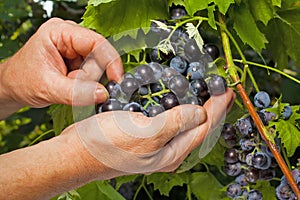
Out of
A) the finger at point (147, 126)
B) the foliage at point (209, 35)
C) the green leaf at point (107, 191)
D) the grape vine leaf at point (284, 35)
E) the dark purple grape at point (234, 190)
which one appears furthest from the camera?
the green leaf at point (107, 191)

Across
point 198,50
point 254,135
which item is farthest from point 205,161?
point 198,50

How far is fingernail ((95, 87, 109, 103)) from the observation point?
3.78ft

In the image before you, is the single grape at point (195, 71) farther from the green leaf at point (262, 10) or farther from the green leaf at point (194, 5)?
the green leaf at point (262, 10)

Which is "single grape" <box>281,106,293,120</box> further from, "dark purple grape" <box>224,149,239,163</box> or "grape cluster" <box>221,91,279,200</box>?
"dark purple grape" <box>224,149,239,163</box>

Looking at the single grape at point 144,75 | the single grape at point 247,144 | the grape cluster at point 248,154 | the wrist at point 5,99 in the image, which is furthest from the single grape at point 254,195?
the wrist at point 5,99

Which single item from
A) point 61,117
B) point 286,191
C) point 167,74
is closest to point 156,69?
point 167,74

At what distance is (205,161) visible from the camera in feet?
5.24

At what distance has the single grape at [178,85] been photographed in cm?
110

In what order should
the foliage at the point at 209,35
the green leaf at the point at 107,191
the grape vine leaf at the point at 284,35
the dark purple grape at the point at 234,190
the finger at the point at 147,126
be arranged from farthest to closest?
the green leaf at the point at 107,191
the grape vine leaf at the point at 284,35
the dark purple grape at the point at 234,190
the foliage at the point at 209,35
the finger at the point at 147,126

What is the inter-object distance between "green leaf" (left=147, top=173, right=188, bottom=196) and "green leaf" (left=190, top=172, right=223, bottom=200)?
0.03 meters

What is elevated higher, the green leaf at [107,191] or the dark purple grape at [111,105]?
the dark purple grape at [111,105]

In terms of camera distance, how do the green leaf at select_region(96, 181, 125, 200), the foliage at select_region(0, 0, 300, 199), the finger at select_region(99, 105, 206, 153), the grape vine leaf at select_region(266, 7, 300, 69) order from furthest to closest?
the green leaf at select_region(96, 181, 125, 200) < the grape vine leaf at select_region(266, 7, 300, 69) < the foliage at select_region(0, 0, 300, 199) < the finger at select_region(99, 105, 206, 153)

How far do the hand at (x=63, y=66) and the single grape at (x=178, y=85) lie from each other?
130 mm

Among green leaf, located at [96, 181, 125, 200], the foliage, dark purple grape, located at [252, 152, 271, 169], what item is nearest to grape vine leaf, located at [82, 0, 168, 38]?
the foliage
